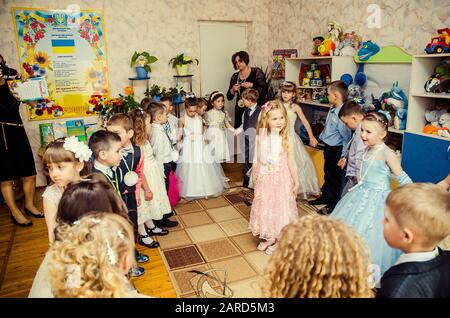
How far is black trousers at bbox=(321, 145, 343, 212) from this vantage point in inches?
145

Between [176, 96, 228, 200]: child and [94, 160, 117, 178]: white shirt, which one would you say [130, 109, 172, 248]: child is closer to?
[94, 160, 117, 178]: white shirt

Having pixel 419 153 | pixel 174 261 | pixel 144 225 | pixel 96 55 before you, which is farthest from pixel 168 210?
pixel 96 55

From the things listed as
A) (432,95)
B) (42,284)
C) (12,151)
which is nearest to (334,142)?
(432,95)

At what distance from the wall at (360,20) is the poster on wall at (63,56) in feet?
8.99

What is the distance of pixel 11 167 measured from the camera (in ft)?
11.2

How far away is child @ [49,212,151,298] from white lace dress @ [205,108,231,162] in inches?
135

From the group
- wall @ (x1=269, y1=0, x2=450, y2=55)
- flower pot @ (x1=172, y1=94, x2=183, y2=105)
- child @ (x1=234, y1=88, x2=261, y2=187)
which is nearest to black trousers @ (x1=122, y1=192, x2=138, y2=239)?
child @ (x1=234, y1=88, x2=261, y2=187)

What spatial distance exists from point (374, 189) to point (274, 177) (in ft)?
2.54

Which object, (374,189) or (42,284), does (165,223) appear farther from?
(42,284)

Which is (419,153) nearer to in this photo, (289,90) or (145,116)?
(289,90)

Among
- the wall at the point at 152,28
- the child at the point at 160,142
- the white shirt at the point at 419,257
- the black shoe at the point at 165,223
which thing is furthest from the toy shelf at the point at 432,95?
the wall at the point at 152,28

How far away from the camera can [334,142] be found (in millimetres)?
3627

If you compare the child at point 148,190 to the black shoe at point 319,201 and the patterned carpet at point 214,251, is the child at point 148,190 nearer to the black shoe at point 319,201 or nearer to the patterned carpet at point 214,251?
the patterned carpet at point 214,251

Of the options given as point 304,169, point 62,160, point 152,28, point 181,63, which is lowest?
point 304,169
